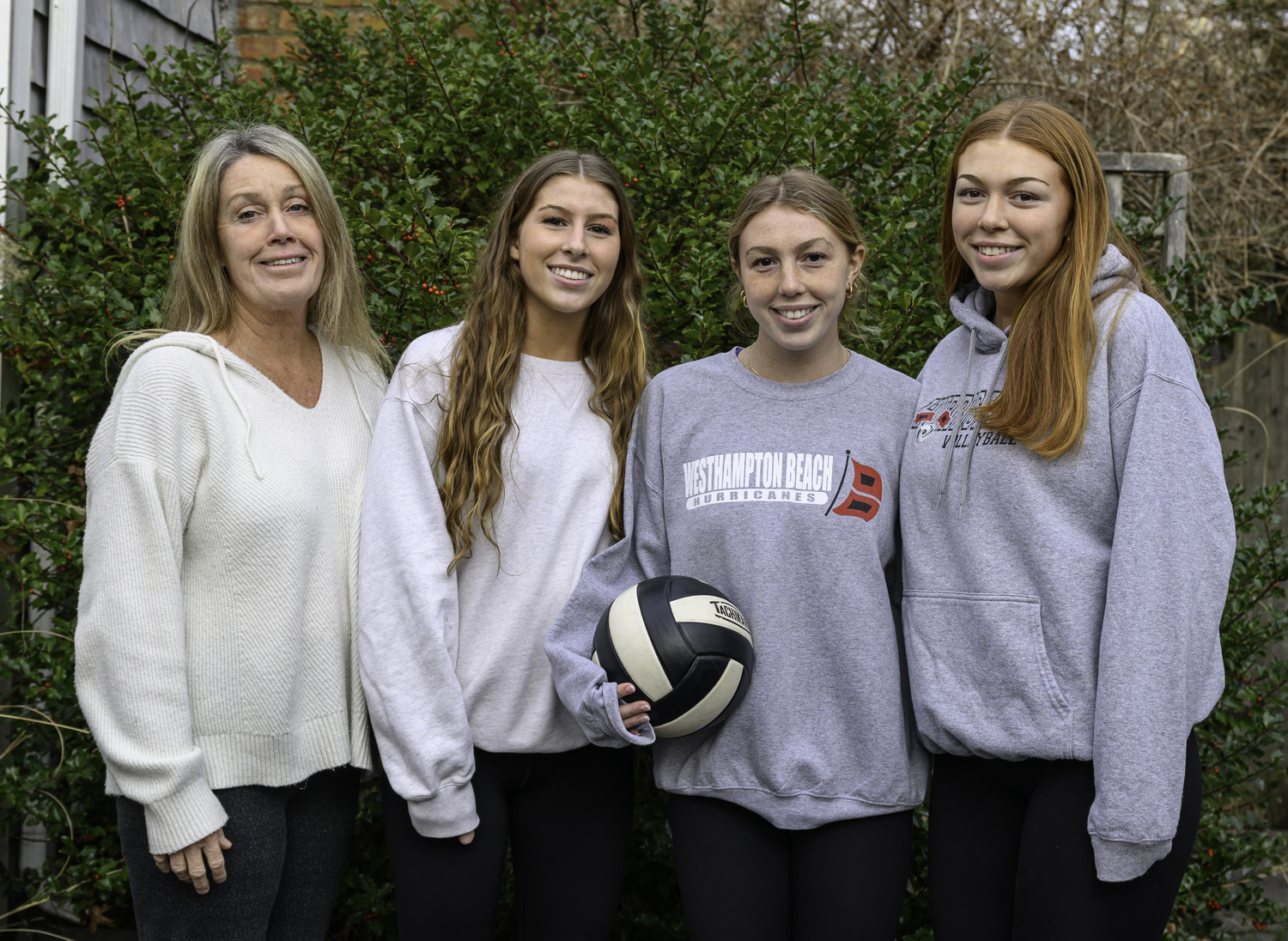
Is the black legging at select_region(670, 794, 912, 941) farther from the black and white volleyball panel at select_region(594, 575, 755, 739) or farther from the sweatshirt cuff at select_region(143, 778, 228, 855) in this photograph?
the sweatshirt cuff at select_region(143, 778, 228, 855)

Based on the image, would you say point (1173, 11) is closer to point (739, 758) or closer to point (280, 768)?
point (739, 758)

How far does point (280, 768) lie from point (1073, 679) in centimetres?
162

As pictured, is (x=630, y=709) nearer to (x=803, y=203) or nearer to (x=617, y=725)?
(x=617, y=725)

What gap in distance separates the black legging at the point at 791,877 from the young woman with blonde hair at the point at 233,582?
31.6 inches

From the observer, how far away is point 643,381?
2.65 meters

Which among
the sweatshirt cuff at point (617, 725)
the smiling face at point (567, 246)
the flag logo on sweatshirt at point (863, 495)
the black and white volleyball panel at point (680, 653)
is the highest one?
the smiling face at point (567, 246)

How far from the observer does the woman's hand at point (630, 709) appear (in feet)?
7.16

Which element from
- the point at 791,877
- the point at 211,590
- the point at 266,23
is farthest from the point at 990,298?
the point at 266,23

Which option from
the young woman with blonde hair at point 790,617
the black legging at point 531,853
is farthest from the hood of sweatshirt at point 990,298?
the black legging at point 531,853

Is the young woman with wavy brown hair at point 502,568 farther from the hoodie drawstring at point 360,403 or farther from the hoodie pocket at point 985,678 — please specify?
the hoodie pocket at point 985,678

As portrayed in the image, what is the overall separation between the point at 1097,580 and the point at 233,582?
1.75 metres

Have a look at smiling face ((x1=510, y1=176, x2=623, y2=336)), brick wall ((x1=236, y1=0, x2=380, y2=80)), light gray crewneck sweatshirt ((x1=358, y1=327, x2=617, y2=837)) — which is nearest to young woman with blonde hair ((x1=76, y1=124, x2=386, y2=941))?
light gray crewneck sweatshirt ((x1=358, y1=327, x2=617, y2=837))

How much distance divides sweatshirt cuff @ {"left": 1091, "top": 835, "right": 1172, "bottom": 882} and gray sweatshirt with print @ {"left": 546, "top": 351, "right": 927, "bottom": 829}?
1.43 feet

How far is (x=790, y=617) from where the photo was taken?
2252 mm
